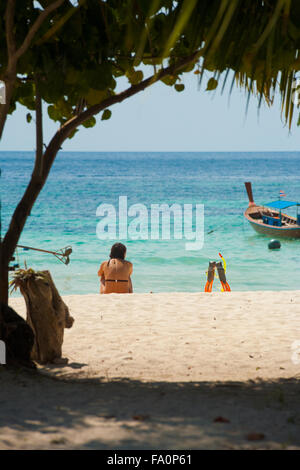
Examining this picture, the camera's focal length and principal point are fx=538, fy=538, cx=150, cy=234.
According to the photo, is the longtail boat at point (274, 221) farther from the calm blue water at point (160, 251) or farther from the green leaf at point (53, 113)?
the green leaf at point (53, 113)

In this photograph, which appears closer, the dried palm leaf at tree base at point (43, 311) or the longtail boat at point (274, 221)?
the dried palm leaf at tree base at point (43, 311)

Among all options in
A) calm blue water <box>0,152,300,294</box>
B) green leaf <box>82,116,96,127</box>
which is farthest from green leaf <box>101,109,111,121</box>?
calm blue water <box>0,152,300,294</box>

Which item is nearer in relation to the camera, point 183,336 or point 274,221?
point 183,336

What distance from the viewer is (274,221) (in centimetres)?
2275

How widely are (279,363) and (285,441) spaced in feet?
9.41

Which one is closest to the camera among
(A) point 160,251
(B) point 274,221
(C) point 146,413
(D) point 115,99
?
(C) point 146,413

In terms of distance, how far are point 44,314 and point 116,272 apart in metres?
4.03

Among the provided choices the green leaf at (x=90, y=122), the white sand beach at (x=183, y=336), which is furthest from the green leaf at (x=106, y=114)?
the white sand beach at (x=183, y=336)

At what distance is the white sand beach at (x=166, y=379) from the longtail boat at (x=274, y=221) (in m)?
12.8

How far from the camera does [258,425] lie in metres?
2.94

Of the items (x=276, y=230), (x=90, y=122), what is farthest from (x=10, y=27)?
(x=276, y=230)

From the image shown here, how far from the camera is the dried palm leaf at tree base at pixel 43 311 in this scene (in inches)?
194

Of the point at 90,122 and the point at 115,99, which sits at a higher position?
the point at 90,122

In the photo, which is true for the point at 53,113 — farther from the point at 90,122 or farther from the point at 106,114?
the point at 106,114
